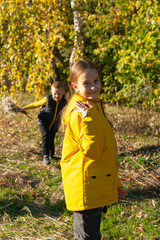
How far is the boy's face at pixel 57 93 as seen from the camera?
435cm

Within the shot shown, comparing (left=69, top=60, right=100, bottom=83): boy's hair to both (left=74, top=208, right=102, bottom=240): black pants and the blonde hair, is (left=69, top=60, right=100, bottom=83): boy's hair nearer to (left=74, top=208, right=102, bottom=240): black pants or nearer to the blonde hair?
the blonde hair

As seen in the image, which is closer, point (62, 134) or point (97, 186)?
point (97, 186)

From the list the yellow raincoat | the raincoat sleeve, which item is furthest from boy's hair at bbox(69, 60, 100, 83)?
the raincoat sleeve

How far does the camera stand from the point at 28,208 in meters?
3.24

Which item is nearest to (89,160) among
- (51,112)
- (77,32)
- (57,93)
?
(57,93)

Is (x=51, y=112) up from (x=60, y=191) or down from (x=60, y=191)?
up

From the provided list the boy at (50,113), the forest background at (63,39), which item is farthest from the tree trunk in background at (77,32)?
the boy at (50,113)

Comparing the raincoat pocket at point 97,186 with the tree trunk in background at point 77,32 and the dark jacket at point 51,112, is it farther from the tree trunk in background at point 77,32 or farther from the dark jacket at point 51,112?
the tree trunk in background at point 77,32

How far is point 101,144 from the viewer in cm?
173

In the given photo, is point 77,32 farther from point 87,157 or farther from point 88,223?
point 88,223

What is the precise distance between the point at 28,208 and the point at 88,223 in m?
1.56

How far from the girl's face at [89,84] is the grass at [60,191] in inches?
60.1

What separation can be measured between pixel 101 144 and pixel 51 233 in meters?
1.56

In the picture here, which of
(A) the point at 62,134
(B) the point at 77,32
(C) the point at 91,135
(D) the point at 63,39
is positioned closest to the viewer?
(C) the point at 91,135
